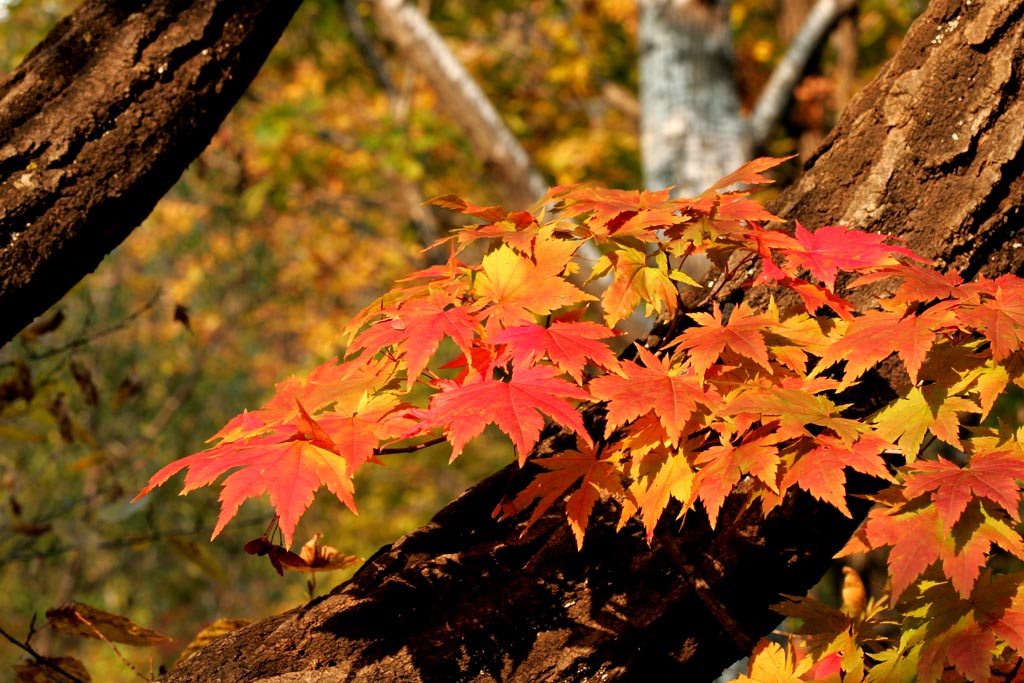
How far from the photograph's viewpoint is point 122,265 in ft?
27.5

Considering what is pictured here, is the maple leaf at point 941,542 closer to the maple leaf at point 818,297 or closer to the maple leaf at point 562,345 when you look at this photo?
the maple leaf at point 818,297

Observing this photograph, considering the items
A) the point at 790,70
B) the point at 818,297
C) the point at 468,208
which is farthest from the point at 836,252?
the point at 790,70

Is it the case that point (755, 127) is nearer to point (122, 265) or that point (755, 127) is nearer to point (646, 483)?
point (646, 483)

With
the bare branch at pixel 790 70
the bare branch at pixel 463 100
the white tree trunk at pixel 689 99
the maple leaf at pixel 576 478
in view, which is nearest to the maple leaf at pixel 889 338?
the maple leaf at pixel 576 478

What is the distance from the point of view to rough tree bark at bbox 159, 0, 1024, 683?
1.42 meters

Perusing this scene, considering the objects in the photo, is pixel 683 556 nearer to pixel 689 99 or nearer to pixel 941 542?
pixel 941 542

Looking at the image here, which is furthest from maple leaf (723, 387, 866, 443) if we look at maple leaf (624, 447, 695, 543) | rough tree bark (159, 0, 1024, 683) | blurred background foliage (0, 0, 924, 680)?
blurred background foliage (0, 0, 924, 680)

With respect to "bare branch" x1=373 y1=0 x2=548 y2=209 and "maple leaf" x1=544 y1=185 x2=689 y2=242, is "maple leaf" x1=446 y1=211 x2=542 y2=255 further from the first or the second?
"bare branch" x1=373 y1=0 x2=548 y2=209

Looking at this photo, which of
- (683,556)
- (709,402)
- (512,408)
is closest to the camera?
(512,408)

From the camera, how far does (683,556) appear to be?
1480mm

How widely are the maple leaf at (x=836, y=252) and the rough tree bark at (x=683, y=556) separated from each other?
0.85ft

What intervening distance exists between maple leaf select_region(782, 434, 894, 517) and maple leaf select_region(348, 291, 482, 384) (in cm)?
48

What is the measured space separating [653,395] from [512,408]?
20 centimetres

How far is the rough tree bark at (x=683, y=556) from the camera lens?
1.42 metres
